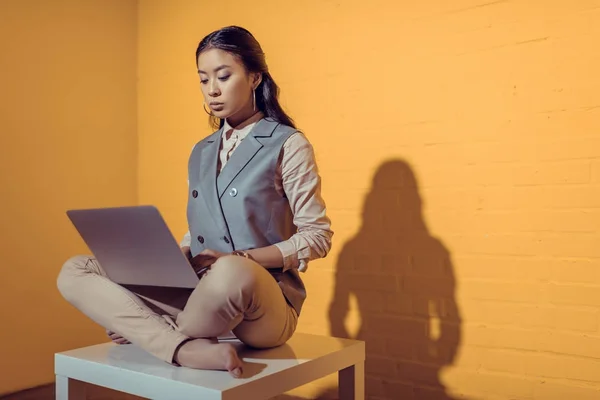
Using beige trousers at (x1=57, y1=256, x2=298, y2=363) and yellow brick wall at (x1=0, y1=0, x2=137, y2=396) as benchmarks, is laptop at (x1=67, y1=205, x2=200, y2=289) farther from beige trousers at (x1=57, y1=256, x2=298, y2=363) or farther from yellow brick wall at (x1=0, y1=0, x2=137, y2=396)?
yellow brick wall at (x1=0, y1=0, x2=137, y2=396)

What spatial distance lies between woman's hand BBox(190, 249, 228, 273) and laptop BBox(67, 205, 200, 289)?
0.09 metres

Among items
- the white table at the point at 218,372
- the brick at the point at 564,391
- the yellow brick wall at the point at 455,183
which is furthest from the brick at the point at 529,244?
the white table at the point at 218,372

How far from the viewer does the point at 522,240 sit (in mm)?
1854

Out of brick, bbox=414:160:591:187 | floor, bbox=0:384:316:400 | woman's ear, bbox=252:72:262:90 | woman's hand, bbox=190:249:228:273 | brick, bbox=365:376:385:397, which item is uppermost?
woman's ear, bbox=252:72:262:90

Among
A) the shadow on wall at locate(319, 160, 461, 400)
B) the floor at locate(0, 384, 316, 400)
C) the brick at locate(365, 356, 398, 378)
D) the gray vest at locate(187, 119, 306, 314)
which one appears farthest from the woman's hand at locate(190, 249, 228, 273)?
the floor at locate(0, 384, 316, 400)

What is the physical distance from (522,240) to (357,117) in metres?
0.68

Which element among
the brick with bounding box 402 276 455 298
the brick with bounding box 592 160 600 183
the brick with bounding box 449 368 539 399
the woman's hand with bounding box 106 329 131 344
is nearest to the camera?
the woman's hand with bounding box 106 329 131 344

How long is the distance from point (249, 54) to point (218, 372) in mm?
755

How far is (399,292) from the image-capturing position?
6.84 ft

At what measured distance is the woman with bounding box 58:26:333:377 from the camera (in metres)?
1.26

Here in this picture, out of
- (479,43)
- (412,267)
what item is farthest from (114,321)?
(479,43)

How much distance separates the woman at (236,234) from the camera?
1259 mm

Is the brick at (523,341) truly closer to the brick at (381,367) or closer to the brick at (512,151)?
the brick at (381,367)

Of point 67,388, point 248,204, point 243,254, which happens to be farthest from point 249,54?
point 67,388
